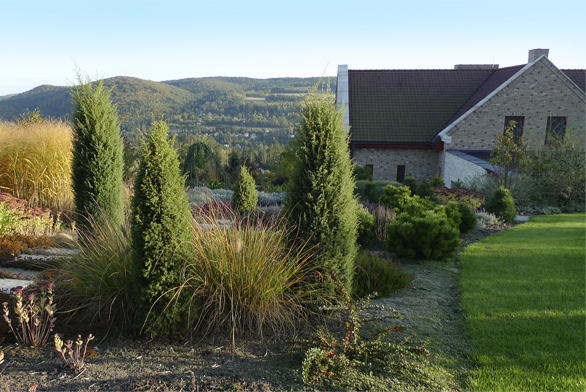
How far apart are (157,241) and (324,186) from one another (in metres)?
1.78

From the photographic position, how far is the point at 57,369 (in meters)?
2.88

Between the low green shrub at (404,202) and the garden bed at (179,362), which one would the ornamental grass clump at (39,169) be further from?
the low green shrub at (404,202)

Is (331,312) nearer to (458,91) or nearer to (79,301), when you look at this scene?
(79,301)

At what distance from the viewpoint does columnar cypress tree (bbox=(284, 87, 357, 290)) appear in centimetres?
401

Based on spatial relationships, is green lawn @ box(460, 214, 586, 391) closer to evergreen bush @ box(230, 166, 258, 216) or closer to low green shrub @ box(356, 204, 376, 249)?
low green shrub @ box(356, 204, 376, 249)

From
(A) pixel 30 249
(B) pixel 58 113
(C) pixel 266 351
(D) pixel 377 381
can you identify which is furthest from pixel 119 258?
(B) pixel 58 113

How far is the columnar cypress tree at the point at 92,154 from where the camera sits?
20.8ft

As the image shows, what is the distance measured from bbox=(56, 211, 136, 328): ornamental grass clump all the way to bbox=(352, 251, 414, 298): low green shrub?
8.50 ft

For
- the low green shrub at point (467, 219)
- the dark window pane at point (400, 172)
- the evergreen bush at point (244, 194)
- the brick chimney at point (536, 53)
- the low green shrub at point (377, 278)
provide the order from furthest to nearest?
the dark window pane at point (400, 172) → the brick chimney at point (536, 53) → the low green shrub at point (467, 219) → the evergreen bush at point (244, 194) → the low green shrub at point (377, 278)

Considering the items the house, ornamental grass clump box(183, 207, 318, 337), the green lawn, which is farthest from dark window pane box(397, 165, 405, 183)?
ornamental grass clump box(183, 207, 318, 337)

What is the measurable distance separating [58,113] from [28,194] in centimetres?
5046

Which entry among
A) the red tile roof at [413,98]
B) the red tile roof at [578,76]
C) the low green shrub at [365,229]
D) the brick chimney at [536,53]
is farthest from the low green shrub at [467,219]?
the red tile roof at [578,76]

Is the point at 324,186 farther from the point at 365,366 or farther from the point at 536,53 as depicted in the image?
the point at 536,53

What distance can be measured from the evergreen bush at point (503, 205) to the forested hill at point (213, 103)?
4866 cm
